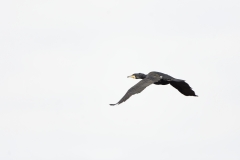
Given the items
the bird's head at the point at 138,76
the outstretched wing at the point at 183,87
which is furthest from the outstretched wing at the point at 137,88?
the bird's head at the point at 138,76

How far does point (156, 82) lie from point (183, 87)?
2666 millimetres

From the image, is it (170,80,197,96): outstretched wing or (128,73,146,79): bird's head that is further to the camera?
(128,73,146,79): bird's head

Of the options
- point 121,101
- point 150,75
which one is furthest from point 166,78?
point 121,101

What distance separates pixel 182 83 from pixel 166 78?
1.88 meters

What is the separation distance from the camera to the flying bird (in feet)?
217

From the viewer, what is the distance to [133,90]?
6600cm

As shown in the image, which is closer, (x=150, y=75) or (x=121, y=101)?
(x=121, y=101)

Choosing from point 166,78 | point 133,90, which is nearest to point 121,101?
point 133,90

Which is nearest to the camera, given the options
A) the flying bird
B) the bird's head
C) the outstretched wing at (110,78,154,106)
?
the outstretched wing at (110,78,154,106)

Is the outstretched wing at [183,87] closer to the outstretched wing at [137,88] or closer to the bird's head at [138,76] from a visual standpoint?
the bird's head at [138,76]

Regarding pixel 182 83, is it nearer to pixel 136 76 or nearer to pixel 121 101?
pixel 136 76

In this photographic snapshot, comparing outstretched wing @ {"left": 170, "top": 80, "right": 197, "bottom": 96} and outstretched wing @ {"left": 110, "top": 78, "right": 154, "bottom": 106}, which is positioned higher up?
outstretched wing @ {"left": 110, "top": 78, "right": 154, "bottom": 106}

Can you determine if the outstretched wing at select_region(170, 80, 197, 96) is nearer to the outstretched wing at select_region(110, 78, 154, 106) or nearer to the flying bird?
the flying bird

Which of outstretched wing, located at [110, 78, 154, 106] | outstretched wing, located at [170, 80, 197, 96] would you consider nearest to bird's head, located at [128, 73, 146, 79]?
outstretched wing, located at [170, 80, 197, 96]
